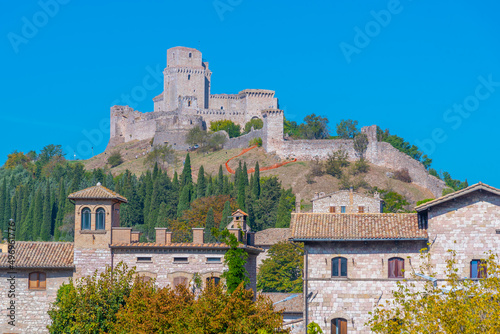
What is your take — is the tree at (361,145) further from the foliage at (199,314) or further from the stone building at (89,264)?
the foliage at (199,314)

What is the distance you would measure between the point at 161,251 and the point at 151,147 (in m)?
101

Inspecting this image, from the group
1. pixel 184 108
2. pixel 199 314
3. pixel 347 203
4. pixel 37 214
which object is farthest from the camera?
pixel 184 108

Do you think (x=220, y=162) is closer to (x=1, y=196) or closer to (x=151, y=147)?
Result: (x=151, y=147)

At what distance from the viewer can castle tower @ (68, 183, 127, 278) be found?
47094 millimetres

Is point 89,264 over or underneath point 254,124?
underneath

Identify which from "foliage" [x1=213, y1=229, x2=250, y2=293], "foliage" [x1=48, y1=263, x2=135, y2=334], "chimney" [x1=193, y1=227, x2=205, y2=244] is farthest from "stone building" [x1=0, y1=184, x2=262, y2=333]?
"foliage" [x1=48, y1=263, x2=135, y2=334]

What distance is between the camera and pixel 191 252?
47.1 meters

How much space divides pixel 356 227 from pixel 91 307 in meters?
14.1

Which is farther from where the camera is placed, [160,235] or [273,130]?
[273,130]

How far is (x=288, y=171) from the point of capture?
117m

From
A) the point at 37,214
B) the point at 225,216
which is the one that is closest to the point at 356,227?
the point at 225,216

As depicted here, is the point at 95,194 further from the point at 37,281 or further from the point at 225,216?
the point at 225,216

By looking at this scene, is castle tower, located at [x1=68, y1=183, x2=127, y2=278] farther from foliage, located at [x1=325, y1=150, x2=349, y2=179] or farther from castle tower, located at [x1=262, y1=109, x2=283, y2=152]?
castle tower, located at [x1=262, y1=109, x2=283, y2=152]

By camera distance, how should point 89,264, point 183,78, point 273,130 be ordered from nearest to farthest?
point 89,264
point 273,130
point 183,78
